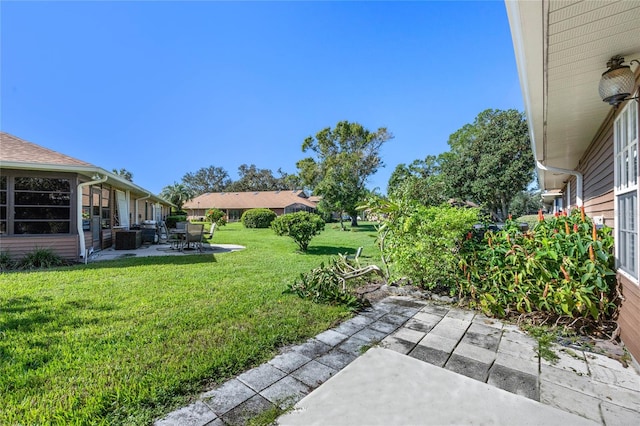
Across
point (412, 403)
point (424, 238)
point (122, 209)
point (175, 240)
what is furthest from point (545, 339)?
point (122, 209)

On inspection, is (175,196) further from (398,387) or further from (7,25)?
(398,387)

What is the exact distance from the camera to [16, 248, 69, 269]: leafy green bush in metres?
6.79

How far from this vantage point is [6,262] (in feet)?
22.1

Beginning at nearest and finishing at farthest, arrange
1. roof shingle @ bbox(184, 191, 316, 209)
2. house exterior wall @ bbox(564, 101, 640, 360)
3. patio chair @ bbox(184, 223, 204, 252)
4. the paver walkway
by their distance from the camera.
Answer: the paver walkway < house exterior wall @ bbox(564, 101, 640, 360) < patio chair @ bbox(184, 223, 204, 252) < roof shingle @ bbox(184, 191, 316, 209)

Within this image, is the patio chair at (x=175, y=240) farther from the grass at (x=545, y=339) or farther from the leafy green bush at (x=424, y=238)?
the grass at (x=545, y=339)

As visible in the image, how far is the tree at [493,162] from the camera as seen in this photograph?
21.8m

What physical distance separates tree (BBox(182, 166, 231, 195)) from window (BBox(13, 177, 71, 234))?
5862cm

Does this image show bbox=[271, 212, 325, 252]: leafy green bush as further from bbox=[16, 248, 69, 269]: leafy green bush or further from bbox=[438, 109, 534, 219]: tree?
bbox=[438, 109, 534, 219]: tree

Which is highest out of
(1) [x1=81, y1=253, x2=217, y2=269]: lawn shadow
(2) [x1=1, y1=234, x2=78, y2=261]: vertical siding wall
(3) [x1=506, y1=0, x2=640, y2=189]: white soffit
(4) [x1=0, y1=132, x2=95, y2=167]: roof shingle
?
(4) [x1=0, y1=132, x2=95, y2=167]: roof shingle

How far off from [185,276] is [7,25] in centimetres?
688

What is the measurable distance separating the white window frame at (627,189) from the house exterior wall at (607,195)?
187 millimetres

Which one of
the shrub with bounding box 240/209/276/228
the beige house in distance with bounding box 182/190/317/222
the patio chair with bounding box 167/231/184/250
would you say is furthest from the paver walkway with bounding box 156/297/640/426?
the beige house in distance with bounding box 182/190/317/222

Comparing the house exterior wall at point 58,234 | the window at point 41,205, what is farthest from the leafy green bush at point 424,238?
the window at point 41,205

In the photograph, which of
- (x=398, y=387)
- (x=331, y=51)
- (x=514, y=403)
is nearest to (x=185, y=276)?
(x=398, y=387)
